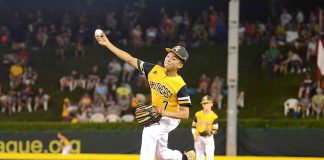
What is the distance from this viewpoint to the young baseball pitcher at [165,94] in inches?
412

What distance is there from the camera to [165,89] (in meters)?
10.5

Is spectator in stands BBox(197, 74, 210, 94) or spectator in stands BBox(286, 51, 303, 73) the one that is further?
spectator in stands BBox(197, 74, 210, 94)

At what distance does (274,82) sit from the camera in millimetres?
28234

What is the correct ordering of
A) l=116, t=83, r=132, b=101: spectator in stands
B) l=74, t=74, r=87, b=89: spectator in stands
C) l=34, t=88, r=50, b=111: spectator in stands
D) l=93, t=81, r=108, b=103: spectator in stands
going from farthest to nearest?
l=74, t=74, r=87, b=89: spectator in stands < l=34, t=88, r=50, b=111: spectator in stands < l=93, t=81, r=108, b=103: spectator in stands < l=116, t=83, r=132, b=101: spectator in stands

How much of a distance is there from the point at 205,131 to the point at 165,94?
6936mm

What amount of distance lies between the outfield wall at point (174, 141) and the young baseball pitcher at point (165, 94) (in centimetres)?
1023

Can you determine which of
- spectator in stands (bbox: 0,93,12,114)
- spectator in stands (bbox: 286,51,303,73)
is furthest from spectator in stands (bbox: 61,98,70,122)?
spectator in stands (bbox: 286,51,303,73)

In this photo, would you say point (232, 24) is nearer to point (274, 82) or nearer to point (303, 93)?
point (303, 93)

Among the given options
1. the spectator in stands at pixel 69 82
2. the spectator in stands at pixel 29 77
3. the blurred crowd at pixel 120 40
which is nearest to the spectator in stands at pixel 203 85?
the blurred crowd at pixel 120 40

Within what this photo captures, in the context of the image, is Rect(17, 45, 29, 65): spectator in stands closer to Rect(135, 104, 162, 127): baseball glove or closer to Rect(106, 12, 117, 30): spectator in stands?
Rect(106, 12, 117, 30): spectator in stands

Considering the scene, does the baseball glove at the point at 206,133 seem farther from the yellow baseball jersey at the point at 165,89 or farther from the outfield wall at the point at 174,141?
the yellow baseball jersey at the point at 165,89

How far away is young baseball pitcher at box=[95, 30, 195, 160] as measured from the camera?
10.5 metres

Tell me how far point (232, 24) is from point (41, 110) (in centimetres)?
1080

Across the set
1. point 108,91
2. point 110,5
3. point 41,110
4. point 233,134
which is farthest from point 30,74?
point 233,134
